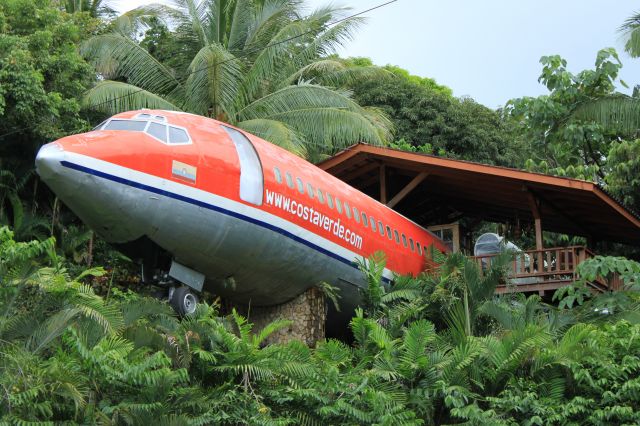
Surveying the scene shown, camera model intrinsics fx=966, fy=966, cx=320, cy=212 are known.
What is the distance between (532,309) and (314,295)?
15.1ft

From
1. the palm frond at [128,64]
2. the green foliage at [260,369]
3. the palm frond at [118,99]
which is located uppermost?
the palm frond at [128,64]

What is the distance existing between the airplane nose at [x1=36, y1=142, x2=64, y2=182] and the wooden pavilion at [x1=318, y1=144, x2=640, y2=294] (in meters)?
10.2

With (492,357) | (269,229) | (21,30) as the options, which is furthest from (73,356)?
(21,30)

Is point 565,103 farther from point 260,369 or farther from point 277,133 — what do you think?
point 260,369

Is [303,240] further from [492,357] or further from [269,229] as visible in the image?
[492,357]

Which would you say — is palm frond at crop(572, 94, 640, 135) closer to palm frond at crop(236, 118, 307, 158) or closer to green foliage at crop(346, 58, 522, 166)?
palm frond at crop(236, 118, 307, 158)

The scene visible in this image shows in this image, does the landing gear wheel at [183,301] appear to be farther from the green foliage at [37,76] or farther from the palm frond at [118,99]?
the palm frond at [118,99]

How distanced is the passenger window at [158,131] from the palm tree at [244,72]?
8.01 metres

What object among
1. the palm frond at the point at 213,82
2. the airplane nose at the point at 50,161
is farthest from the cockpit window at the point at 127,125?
the palm frond at the point at 213,82

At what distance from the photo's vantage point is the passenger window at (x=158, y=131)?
17984mm

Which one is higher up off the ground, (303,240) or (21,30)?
(21,30)

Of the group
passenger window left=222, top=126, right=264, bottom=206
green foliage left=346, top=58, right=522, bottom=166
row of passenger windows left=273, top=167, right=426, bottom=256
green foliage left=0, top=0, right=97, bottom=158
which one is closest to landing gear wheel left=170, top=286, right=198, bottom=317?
passenger window left=222, top=126, right=264, bottom=206

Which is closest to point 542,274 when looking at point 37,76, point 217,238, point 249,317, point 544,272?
point 544,272

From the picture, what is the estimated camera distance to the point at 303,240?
19766mm
